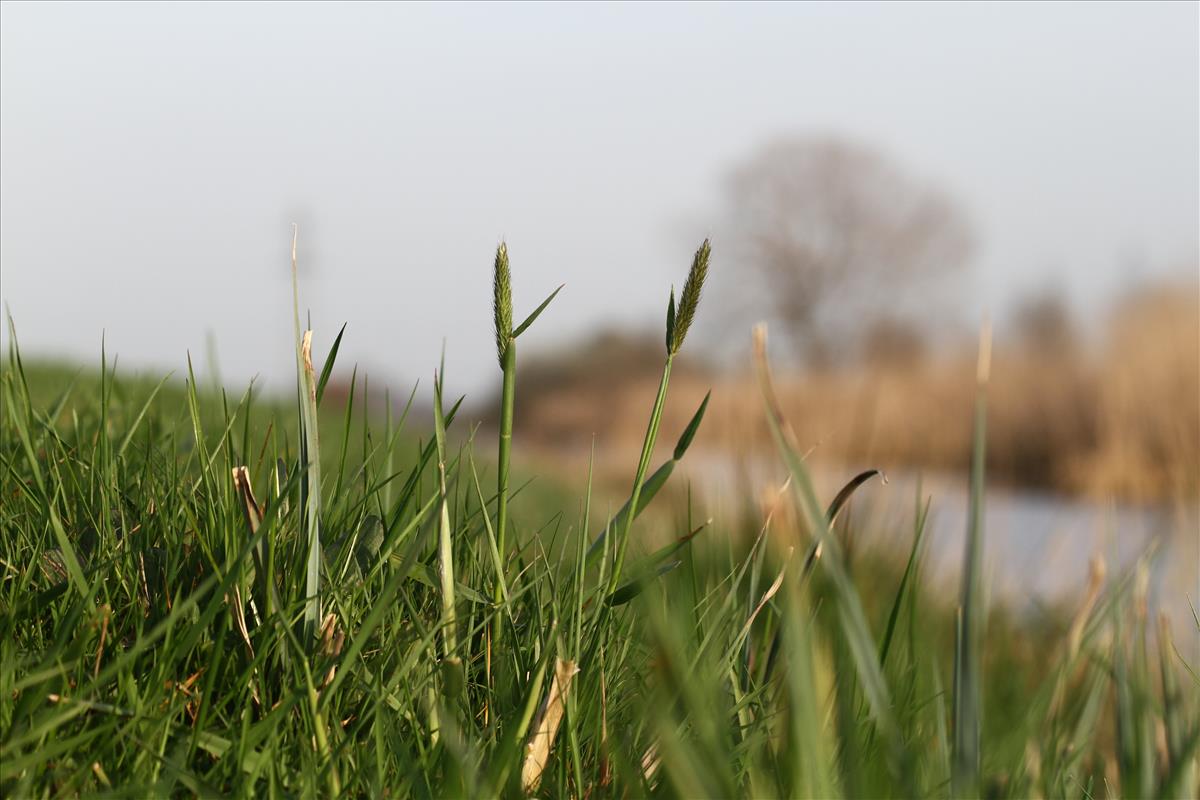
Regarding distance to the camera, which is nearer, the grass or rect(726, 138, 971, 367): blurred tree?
the grass

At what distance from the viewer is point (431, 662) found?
3.05 ft

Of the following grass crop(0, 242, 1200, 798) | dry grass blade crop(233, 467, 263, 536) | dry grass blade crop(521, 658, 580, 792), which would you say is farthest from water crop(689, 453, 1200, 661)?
dry grass blade crop(233, 467, 263, 536)

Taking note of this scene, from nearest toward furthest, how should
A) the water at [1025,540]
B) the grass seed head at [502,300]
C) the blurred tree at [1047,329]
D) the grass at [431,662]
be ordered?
the grass at [431,662], the grass seed head at [502,300], the water at [1025,540], the blurred tree at [1047,329]

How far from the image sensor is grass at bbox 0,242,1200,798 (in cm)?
73

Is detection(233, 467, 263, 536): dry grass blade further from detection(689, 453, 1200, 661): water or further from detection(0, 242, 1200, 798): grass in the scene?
detection(689, 453, 1200, 661): water

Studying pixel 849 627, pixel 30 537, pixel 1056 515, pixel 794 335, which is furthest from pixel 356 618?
pixel 794 335

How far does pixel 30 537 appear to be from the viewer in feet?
3.61

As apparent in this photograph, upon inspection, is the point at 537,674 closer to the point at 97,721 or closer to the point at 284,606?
the point at 284,606

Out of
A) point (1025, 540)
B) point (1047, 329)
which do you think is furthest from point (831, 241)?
point (1025, 540)

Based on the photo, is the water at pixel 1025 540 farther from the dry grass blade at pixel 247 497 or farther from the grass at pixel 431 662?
the dry grass blade at pixel 247 497

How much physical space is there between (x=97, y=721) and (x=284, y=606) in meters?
0.18

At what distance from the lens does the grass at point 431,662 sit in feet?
2.38

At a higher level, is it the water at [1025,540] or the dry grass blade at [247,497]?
the dry grass blade at [247,497]

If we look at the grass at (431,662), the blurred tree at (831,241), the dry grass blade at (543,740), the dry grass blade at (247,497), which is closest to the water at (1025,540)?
the grass at (431,662)
